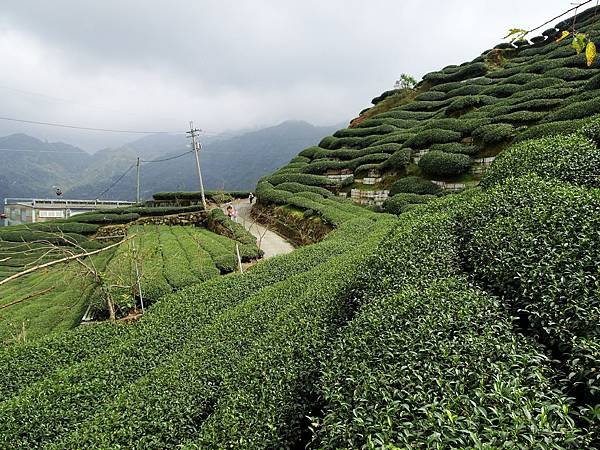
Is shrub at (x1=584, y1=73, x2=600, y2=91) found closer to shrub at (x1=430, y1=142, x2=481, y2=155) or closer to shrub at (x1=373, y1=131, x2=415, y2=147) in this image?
shrub at (x1=430, y1=142, x2=481, y2=155)

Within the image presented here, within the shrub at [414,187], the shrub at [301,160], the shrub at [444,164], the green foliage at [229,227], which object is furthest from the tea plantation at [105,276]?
the shrub at [444,164]

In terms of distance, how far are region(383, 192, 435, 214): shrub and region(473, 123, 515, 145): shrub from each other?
4.27m

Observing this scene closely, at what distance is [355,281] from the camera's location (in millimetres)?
6484

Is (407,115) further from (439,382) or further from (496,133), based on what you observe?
(439,382)

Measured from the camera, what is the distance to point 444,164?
19.2m

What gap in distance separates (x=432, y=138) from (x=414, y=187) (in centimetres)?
392

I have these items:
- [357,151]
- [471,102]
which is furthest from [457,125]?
[357,151]

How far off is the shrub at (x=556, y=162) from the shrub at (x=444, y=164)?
11.0 meters

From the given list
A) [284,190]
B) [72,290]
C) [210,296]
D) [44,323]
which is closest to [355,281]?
[210,296]

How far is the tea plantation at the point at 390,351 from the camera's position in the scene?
2715mm

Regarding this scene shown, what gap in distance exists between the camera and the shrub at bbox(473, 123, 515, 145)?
18031 mm

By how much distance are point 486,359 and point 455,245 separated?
2.89 metres

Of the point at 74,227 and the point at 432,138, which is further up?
the point at 432,138

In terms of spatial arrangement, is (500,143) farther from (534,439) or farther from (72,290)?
Result: (72,290)
